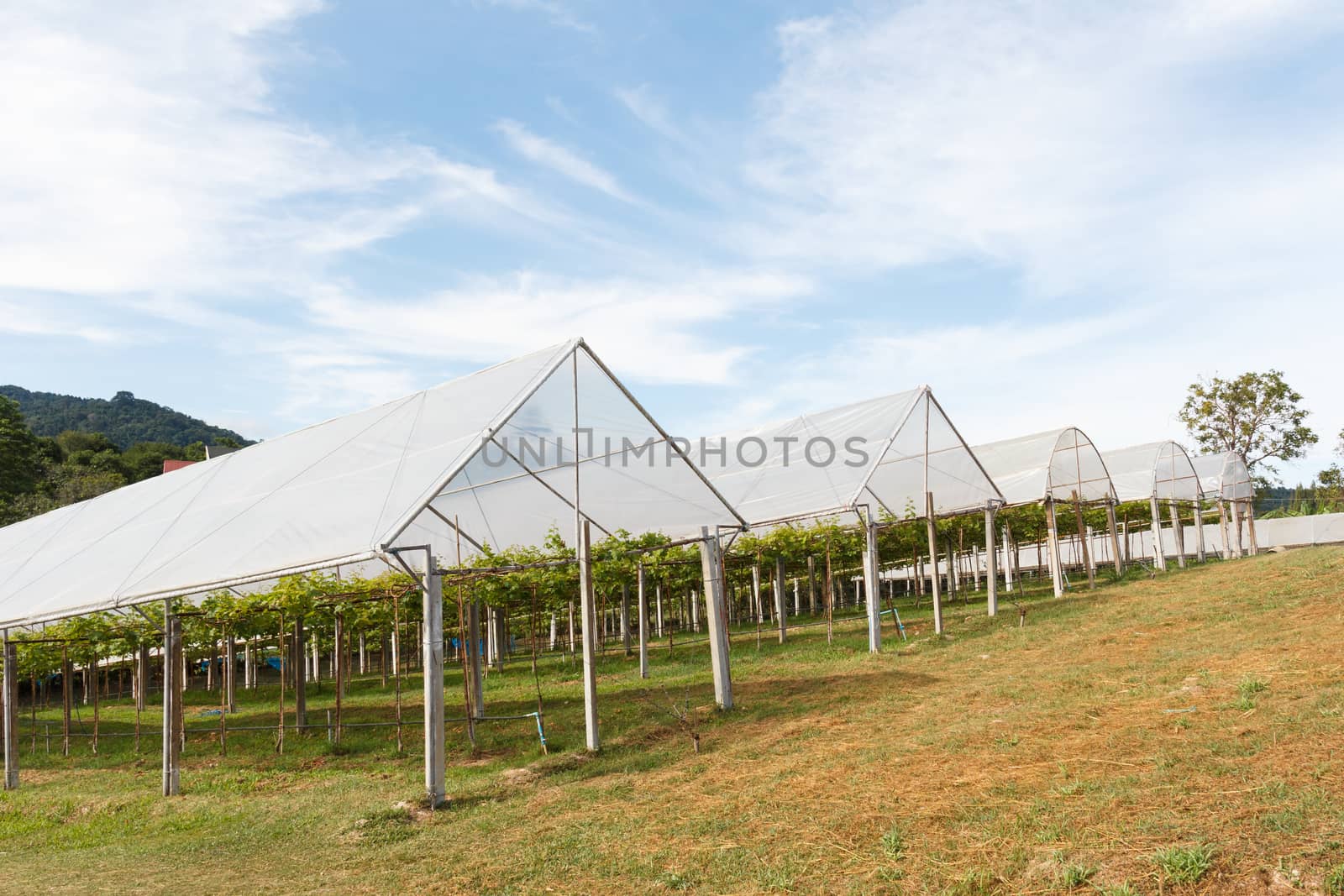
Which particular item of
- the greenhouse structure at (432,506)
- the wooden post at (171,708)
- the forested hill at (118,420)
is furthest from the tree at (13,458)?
the wooden post at (171,708)

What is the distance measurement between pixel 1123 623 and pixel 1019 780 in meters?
10.7

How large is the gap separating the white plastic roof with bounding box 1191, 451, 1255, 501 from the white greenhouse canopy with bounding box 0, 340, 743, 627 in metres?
26.8

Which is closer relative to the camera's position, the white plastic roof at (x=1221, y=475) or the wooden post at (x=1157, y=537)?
the wooden post at (x=1157, y=537)

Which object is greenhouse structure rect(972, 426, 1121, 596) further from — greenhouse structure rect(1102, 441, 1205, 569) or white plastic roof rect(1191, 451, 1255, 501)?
white plastic roof rect(1191, 451, 1255, 501)

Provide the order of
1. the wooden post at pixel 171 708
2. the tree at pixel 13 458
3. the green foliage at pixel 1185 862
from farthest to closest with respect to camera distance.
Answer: the tree at pixel 13 458
the wooden post at pixel 171 708
the green foliage at pixel 1185 862

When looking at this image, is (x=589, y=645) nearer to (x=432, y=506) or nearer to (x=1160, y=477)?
(x=432, y=506)

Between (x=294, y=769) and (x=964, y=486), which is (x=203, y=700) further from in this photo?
(x=964, y=486)

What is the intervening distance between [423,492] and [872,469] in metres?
11.7

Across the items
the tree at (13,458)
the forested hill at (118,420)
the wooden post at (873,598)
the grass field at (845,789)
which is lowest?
the grass field at (845,789)

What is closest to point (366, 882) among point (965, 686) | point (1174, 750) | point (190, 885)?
point (190, 885)

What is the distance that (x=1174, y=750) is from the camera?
26.6 feet

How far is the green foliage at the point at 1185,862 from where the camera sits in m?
5.67

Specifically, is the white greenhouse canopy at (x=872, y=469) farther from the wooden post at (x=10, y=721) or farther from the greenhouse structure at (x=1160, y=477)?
the wooden post at (x=10, y=721)

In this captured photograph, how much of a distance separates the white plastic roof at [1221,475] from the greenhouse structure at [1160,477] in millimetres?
1012
